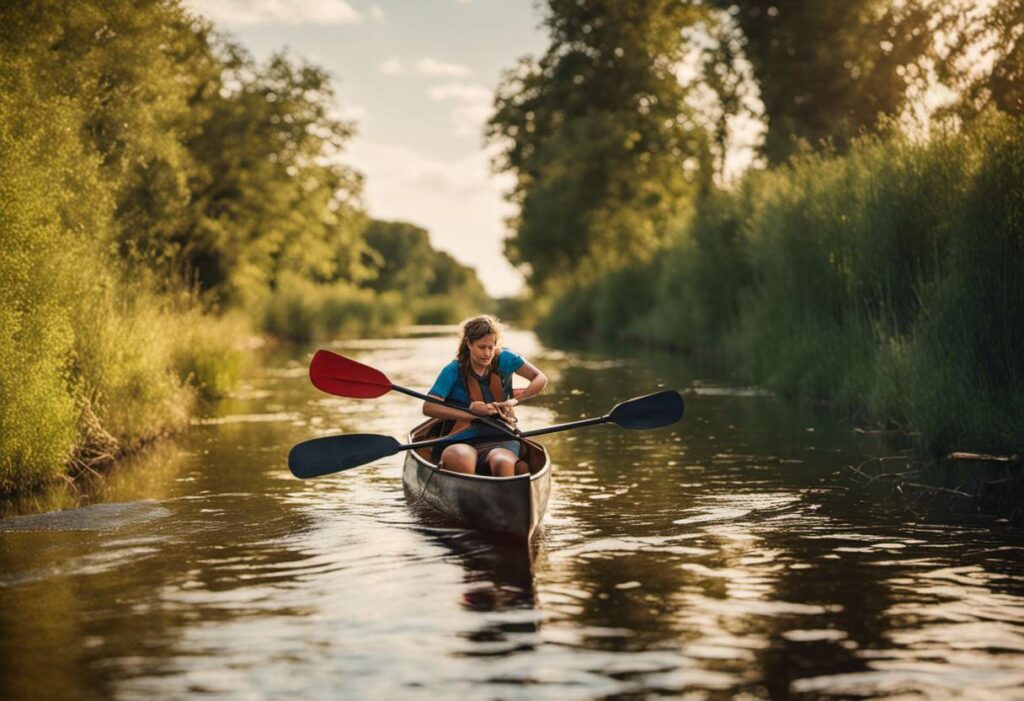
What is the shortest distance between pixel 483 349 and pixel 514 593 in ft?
9.10

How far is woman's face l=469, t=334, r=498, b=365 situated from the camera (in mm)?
9453

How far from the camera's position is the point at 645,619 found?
6.48 m

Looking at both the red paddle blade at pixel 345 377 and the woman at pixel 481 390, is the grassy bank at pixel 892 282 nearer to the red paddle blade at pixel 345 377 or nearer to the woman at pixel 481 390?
the woman at pixel 481 390

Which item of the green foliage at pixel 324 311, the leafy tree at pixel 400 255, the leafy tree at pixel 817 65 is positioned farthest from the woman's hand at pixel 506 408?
the leafy tree at pixel 400 255

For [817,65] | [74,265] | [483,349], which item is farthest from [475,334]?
[817,65]

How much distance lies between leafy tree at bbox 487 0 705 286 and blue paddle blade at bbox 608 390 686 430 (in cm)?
3057

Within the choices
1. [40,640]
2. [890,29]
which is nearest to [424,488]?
[40,640]

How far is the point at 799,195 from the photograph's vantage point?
19.8 m

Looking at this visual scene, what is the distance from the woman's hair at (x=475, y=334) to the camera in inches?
372

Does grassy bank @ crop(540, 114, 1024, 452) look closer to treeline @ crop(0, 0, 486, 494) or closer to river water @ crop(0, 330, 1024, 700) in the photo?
river water @ crop(0, 330, 1024, 700)

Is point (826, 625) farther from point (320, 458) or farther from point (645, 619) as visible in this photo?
point (320, 458)

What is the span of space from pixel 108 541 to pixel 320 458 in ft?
5.97

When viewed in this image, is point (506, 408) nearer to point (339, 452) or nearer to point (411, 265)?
point (339, 452)

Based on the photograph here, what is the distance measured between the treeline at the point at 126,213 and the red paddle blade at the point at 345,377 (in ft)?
7.53
